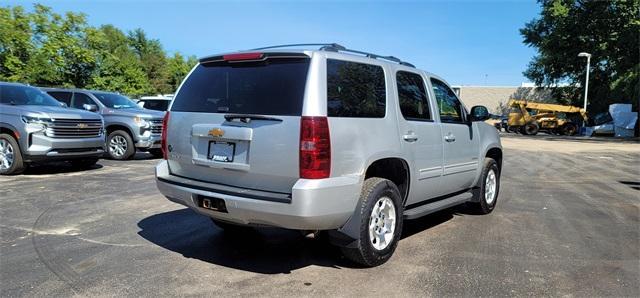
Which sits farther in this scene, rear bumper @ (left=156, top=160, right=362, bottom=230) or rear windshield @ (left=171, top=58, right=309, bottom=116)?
rear windshield @ (left=171, top=58, right=309, bottom=116)

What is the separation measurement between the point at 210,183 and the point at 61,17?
34387mm

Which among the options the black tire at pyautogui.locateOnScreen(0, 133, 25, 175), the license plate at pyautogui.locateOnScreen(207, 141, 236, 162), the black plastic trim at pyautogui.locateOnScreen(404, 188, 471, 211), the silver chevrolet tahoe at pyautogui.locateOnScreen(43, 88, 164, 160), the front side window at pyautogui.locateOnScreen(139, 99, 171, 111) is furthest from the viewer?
the front side window at pyautogui.locateOnScreen(139, 99, 171, 111)

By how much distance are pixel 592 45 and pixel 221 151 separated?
44021 mm

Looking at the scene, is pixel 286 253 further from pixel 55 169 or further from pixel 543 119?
pixel 543 119

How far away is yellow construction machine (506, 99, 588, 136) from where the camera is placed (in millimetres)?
37938

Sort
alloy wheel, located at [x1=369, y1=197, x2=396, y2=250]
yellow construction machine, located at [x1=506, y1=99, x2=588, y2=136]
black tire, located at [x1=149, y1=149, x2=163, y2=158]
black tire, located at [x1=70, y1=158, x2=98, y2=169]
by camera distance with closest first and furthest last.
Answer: alloy wheel, located at [x1=369, y1=197, x2=396, y2=250] → black tire, located at [x1=70, y1=158, x2=98, y2=169] → black tire, located at [x1=149, y1=149, x2=163, y2=158] → yellow construction machine, located at [x1=506, y1=99, x2=588, y2=136]

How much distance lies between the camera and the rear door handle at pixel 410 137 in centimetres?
504

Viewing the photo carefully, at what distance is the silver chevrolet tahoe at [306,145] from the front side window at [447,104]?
567mm

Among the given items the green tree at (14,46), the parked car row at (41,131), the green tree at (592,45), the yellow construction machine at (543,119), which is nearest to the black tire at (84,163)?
the parked car row at (41,131)

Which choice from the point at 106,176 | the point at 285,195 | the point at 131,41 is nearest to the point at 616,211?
the point at 285,195

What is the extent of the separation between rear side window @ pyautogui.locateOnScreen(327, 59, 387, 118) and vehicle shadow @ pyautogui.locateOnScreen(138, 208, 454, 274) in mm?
1329

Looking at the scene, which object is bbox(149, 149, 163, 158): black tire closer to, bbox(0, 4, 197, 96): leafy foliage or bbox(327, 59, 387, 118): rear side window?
bbox(327, 59, 387, 118): rear side window

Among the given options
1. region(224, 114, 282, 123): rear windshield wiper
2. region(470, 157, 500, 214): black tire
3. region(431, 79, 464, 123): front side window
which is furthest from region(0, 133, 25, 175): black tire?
region(470, 157, 500, 214): black tire

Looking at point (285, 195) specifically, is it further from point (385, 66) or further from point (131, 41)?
point (131, 41)
